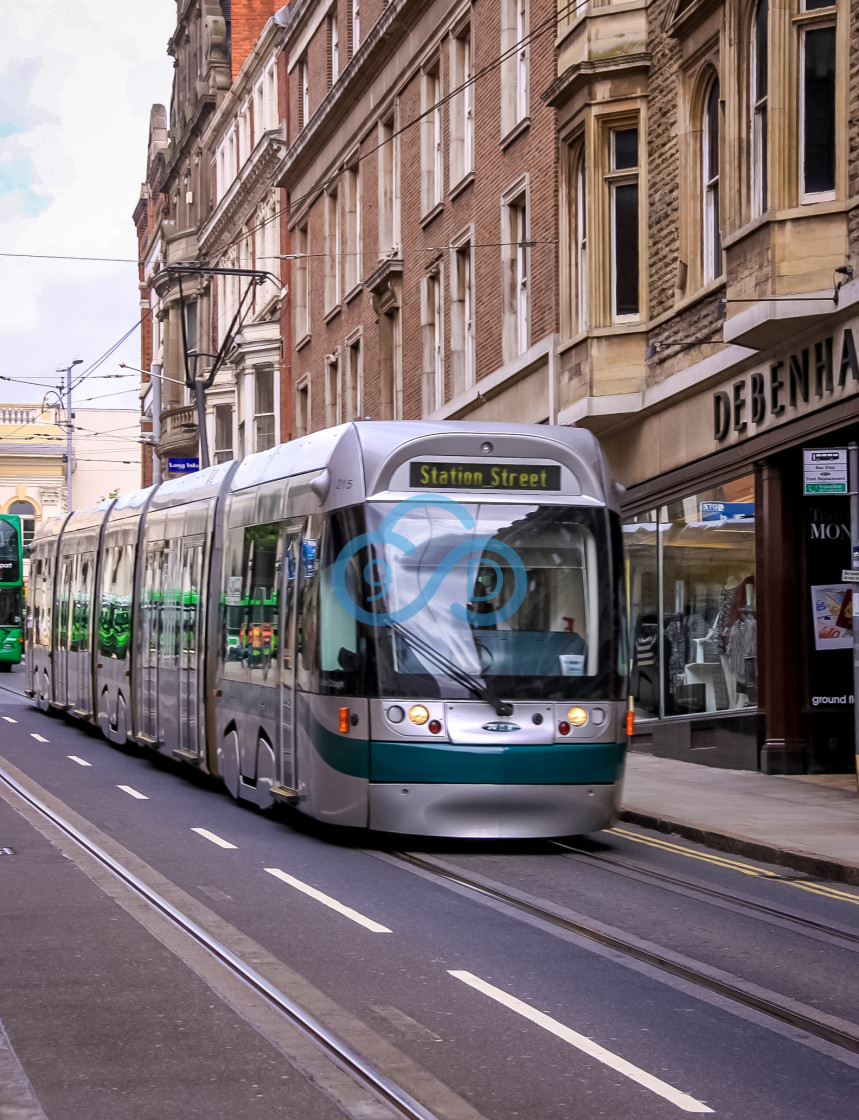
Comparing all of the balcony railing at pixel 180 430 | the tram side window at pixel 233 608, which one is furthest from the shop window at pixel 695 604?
the balcony railing at pixel 180 430

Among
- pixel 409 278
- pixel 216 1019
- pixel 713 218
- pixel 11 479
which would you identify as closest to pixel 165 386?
pixel 409 278

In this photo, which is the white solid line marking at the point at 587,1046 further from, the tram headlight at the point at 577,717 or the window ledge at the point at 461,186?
the window ledge at the point at 461,186

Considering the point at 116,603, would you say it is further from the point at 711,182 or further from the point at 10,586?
the point at 10,586

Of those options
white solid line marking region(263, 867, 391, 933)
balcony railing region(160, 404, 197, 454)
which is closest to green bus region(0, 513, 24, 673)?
balcony railing region(160, 404, 197, 454)

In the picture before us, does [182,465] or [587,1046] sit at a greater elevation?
[182,465]

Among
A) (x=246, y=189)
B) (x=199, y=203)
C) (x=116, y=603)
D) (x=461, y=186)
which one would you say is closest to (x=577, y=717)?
(x=116, y=603)

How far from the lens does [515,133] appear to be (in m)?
27.3

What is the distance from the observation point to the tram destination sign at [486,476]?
12.9 metres

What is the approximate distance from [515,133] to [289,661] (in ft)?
51.0

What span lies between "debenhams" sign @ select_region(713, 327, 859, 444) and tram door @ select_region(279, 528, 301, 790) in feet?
20.2

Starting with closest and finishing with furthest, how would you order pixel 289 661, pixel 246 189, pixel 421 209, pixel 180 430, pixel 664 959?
pixel 664 959 → pixel 289 661 → pixel 421 209 → pixel 246 189 → pixel 180 430

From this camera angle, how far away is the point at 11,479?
90.6m

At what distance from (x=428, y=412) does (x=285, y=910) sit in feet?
76.6

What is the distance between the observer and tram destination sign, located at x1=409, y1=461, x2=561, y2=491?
12.9 meters
